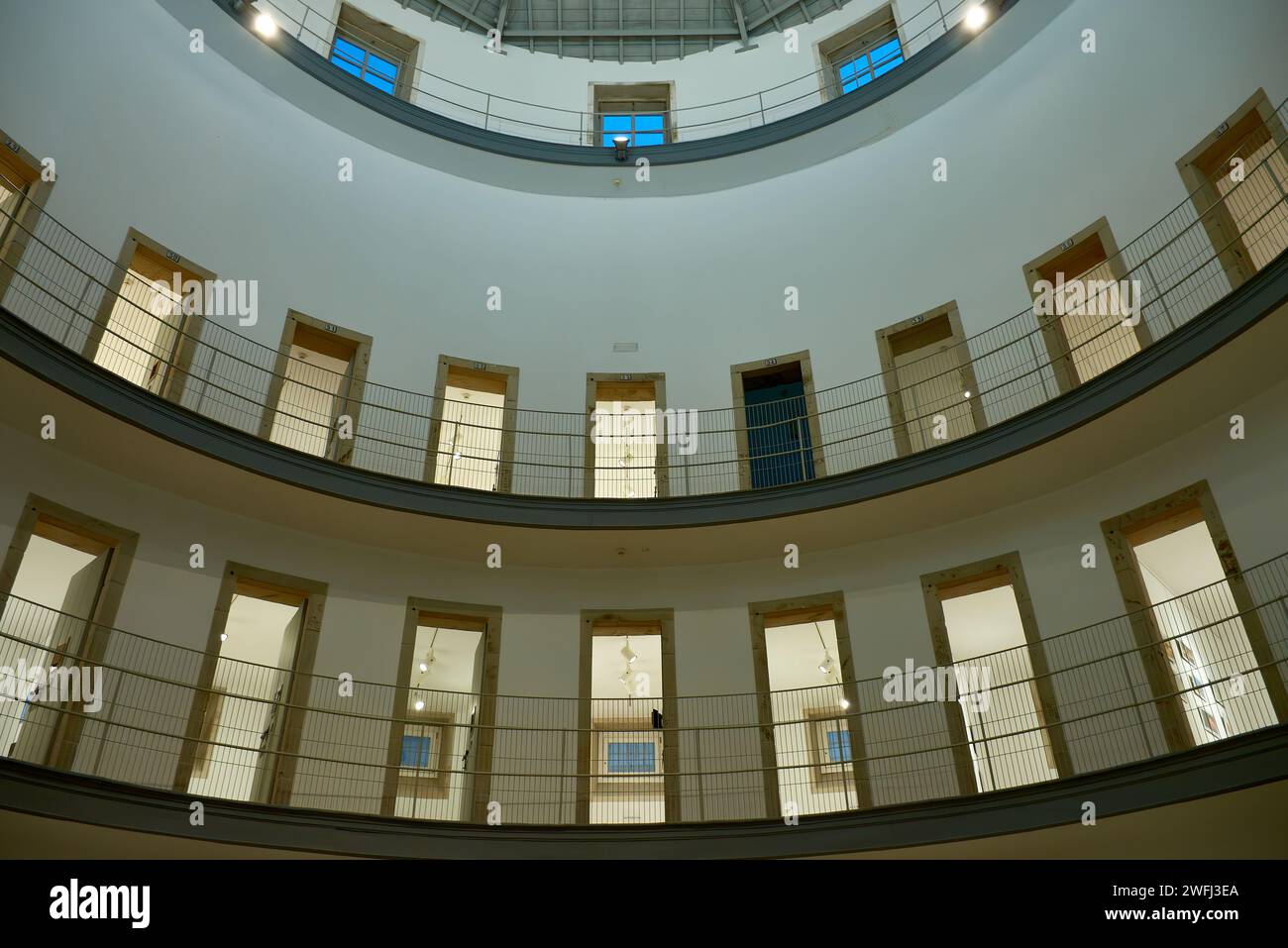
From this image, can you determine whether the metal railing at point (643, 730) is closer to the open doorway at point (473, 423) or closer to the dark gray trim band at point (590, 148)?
the open doorway at point (473, 423)

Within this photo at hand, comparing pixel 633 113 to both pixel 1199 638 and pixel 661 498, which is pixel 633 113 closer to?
pixel 661 498

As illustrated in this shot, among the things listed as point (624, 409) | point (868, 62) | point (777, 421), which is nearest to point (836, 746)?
point (777, 421)

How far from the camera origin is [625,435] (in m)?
17.1

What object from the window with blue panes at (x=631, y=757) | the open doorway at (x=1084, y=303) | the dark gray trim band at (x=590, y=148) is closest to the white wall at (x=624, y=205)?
the dark gray trim band at (x=590, y=148)

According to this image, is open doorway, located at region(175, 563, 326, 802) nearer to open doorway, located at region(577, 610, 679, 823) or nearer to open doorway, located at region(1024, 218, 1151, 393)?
open doorway, located at region(577, 610, 679, 823)

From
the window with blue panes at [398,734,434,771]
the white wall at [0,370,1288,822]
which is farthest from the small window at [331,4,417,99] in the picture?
the window with blue panes at [398,734,434,771]

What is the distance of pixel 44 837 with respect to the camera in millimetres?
11516

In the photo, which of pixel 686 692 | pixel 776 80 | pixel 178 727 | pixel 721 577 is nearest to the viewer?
pixel 178 727

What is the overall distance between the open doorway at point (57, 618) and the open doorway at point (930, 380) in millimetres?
11758

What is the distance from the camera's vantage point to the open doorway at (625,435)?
17500 mm

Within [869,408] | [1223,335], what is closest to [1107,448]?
[1223,335]
